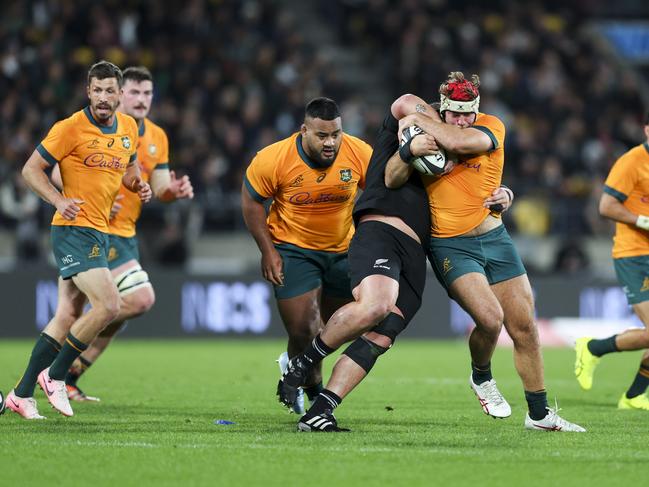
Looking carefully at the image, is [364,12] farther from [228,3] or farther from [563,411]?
[563,411]

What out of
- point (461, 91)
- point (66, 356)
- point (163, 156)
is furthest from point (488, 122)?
point (163, 156)

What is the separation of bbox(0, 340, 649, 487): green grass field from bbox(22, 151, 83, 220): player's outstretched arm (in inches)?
58.6

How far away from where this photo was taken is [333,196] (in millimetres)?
9188

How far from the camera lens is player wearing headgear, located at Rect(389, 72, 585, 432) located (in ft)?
26.7

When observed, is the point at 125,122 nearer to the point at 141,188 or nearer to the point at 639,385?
the point at 141,188

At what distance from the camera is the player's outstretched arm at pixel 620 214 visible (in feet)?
34.2

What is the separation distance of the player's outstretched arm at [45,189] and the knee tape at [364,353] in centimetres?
226

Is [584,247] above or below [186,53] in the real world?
below

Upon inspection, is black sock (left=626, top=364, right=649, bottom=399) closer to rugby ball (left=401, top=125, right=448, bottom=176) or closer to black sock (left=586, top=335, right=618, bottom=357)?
black sock (left=586, top=335, right=618, bottom=357)

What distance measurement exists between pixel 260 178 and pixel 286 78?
14269 mm

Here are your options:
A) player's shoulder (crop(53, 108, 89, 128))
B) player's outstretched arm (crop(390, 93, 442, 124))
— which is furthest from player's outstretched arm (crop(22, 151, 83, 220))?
player's outstretched arm (crop(390, 93, 442, 124))

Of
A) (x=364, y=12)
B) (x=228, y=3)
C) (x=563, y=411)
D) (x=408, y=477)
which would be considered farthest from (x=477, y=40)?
(x=408, y=477)

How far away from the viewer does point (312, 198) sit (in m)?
9.16

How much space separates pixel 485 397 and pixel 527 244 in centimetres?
1296
